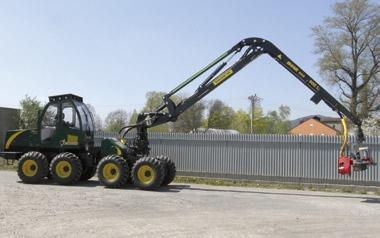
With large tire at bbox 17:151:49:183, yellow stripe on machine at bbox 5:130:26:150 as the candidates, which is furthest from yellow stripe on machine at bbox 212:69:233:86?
yellow stripe on machine at bbox 5:130:26:150

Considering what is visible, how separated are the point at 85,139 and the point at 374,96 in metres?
39.4

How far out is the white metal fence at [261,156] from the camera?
23.2m

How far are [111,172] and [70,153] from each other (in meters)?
1.95

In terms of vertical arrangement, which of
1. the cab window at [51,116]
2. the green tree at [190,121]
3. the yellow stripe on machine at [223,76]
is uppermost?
the green tree at [190,121]

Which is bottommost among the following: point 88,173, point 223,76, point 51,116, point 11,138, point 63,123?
point 88,173

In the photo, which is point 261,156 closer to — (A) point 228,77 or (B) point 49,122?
(A) point 228,77

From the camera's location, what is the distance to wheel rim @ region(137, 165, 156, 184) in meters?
19.0

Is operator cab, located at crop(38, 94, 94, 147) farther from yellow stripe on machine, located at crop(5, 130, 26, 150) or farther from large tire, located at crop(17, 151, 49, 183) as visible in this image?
yellow stripe on machine, located at crop(5, 130, 26, 150)

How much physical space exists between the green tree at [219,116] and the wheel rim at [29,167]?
234ft

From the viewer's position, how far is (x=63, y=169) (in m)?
19.9

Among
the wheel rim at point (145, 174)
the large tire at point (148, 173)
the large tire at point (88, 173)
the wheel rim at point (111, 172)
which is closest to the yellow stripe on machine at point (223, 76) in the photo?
the large tire at point (148, 173)

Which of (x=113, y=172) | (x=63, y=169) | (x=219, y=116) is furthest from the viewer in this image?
(x=219, y=116)

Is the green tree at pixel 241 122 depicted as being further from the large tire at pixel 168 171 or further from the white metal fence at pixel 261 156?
the large tire at pixel 168 171

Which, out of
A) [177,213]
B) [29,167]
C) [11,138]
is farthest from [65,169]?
[177,213]
